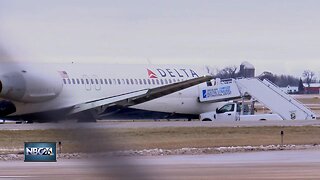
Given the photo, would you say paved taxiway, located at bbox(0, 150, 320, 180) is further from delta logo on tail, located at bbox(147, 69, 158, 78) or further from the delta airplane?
delta logo on tail, located at bbox(147, 69, 158, 78)

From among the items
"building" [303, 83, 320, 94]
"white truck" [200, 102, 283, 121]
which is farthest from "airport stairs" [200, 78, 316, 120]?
"building" [303, 83, 320, 94]

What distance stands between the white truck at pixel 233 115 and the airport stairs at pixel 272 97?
2.42ft

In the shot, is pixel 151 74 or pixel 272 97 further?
pixel 272 97

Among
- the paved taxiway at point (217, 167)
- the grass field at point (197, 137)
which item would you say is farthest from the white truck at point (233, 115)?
the paved taxiway at point (217, 167)

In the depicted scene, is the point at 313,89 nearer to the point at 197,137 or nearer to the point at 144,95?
the point at 144,95

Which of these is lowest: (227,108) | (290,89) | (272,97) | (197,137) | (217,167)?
(217,167)

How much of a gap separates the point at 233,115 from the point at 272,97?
14.9 ft

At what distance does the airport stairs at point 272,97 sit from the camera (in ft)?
224

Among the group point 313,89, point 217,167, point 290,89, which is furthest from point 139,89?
point 313,89

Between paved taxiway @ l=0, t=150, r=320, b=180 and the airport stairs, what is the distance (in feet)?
93.0

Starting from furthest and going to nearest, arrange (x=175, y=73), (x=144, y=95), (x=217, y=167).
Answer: (x=175, y=73) → (x=144, y=95) → (x=217, y=167)

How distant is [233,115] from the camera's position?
6769cm

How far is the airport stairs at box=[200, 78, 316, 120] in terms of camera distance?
68.4 meters

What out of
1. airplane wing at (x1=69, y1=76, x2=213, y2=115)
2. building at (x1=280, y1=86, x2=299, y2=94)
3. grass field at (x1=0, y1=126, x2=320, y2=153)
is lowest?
grass field at (x1=0, y1=126, x2=320, y2=153)
